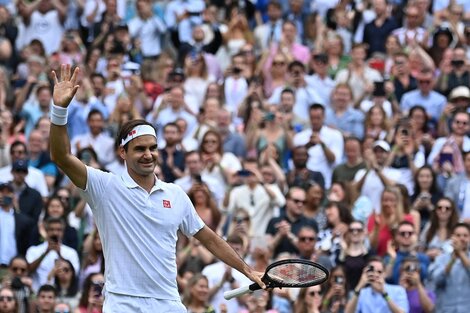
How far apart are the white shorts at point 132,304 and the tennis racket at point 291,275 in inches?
19.5

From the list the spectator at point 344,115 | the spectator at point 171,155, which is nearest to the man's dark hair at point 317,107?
the spectator at point 344,115

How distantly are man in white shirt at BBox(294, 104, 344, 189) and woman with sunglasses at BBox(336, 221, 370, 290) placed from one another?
7.91 feet

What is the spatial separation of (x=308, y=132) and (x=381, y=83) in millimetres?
1253

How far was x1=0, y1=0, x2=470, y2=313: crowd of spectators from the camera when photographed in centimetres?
1510

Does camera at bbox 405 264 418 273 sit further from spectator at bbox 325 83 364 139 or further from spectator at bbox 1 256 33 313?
spectator at bbox 325 83 364 139

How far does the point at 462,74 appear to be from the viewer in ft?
65.0

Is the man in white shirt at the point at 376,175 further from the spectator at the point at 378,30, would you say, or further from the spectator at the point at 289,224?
the spectator at the point at 378,30

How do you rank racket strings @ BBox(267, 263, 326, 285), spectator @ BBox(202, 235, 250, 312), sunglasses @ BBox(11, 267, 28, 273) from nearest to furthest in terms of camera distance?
racket strings @ BBox(267, 263, 326, 285) < spectator @ BBox(202, 235, 250, 312) < sunglasses @ BBox(11, 267, 28, 273)

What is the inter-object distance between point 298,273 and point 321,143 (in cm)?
839

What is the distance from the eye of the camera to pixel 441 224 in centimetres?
1593

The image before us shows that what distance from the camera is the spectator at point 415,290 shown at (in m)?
14.9

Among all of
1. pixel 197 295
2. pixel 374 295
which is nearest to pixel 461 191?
pixel 374 295

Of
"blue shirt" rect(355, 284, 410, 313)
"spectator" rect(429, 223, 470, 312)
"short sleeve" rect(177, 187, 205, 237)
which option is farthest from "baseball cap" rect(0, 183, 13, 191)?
"short sleeve" rect(177, 187, 205, 237)

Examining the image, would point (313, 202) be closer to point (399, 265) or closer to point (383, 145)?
point (383, 145)
